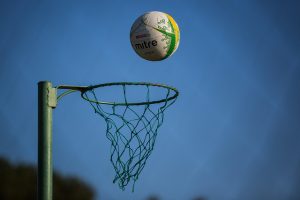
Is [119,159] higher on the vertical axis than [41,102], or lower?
lower

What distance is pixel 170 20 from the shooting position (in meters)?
6.46

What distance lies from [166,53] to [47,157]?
1840 mm

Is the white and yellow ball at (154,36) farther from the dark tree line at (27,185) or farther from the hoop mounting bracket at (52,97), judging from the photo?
the dark tree line at (27,185)

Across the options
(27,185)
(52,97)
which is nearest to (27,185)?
(27,185)

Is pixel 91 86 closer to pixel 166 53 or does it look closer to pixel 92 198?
pixel 166 53

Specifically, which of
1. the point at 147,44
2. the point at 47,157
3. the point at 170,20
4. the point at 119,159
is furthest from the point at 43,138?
the point at 170,20

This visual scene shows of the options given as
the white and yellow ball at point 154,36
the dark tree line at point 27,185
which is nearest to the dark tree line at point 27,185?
the dark tree line at point 27,185

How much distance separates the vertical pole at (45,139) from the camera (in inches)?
222

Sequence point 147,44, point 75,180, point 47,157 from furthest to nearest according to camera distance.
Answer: point 75,180 → point 147,44 → point 47,157

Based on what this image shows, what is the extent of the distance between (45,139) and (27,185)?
1721 cm

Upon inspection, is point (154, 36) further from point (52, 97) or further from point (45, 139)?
point (45, 139)

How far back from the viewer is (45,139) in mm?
5750

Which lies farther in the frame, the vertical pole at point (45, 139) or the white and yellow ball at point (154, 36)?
the white and yellow ball at point (154, 36)

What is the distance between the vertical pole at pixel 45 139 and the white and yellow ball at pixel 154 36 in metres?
1.15
